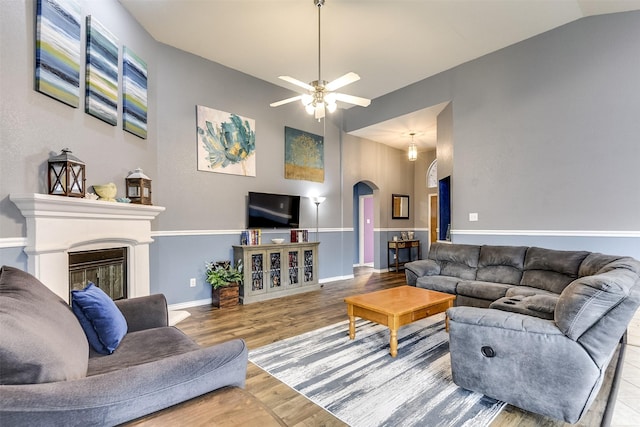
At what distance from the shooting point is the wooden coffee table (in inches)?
104

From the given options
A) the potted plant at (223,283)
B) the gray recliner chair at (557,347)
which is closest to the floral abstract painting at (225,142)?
the potted plant at (223,283)

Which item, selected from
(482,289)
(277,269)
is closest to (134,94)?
(277,269)

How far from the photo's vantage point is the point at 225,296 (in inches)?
167

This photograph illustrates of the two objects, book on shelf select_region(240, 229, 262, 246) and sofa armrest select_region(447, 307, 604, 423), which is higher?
book on shelf select_region(240, 229, 262, 246)

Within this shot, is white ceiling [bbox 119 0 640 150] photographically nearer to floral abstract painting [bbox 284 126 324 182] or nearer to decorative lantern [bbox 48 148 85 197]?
A: floral abstract painting [bbox 284 126 324 182]

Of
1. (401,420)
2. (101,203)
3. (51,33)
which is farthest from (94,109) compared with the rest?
(401,420)

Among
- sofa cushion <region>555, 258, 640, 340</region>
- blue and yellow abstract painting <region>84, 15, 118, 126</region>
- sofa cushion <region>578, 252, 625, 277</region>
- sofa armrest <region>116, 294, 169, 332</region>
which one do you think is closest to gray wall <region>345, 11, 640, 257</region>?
sofa cushion <region>578, 252, 625, 277</region>

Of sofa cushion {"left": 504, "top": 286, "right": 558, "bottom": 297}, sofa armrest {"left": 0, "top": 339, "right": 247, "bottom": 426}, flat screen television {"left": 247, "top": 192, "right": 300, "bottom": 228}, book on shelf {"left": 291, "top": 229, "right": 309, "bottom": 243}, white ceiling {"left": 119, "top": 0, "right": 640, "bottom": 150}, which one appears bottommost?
sofa cushion {"left": 504, "top": 286, "right": 558, "bottom": 297}

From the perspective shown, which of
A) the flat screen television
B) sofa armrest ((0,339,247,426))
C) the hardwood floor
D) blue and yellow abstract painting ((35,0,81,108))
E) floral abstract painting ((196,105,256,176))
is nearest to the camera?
sofa armrest ((0,339,247,426))

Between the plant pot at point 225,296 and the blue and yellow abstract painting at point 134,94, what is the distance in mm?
2197

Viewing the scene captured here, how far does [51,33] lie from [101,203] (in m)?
1.29

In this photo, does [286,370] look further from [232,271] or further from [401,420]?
[232,271]

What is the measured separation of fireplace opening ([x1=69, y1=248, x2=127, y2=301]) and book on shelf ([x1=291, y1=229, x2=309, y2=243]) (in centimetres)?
270

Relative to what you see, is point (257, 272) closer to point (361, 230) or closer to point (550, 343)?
point (550, 343)
